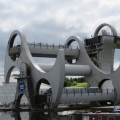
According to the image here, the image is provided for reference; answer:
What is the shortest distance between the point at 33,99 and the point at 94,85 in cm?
1338

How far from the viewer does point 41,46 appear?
2090 inches

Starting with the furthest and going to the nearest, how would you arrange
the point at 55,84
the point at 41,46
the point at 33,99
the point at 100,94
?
1. the point at 41,46
2. the point at 100,94
3. the point at 33,99
4. the point at 55,84

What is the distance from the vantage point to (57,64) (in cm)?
4106

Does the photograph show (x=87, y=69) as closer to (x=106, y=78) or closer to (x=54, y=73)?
(x=106, y=78)

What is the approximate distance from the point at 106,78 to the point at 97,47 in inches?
249

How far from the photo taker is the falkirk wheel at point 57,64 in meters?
45.4

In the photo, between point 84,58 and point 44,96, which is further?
point 84,58

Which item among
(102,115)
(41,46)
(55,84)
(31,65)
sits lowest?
(102,115)

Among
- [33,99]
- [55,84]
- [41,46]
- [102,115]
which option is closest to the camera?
[102,115]

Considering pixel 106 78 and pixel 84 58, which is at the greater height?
pixel 84 58

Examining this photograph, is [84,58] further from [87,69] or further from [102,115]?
[102,115]

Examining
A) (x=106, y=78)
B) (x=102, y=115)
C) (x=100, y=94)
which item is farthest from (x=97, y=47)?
(x=102, y=115)

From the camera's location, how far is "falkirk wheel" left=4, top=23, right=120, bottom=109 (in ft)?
149

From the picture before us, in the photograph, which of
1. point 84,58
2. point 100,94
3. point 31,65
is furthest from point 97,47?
point 31,65
